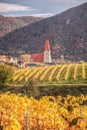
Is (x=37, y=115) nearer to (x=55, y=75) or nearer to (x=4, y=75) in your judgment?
(x=4, y=75)

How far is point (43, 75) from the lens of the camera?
78312 mm

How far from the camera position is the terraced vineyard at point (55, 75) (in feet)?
237

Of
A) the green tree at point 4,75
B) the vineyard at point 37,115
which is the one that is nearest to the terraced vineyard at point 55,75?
the green tree at point 4,75

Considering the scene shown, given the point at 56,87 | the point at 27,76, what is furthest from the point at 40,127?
the point at 27,76

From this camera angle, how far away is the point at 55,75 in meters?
78.4

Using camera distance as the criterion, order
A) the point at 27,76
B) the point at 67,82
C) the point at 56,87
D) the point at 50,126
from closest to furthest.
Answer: the point at 50,126 → the point at 56,87 → the point at 67,82 → the point at 27,76

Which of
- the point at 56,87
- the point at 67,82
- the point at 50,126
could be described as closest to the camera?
the point at 50,126

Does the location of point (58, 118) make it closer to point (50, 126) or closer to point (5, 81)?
point (50, 126)

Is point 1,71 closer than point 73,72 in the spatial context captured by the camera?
Yes

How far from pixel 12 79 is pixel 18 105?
4117 centimetres

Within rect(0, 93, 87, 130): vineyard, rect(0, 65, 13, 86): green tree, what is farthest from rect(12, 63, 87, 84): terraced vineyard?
rect(0, 93, 87, 130): vineyard

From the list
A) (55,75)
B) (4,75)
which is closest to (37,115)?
(4,75)

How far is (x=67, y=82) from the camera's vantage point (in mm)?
70438

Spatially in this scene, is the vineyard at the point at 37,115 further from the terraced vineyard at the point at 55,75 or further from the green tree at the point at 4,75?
the terraced vineyard at the point at 55,75
